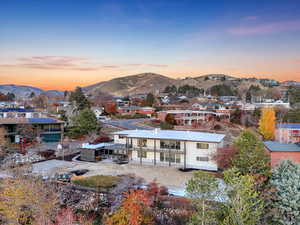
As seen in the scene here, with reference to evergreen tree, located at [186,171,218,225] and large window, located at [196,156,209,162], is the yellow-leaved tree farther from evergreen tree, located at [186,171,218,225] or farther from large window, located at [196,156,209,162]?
evergreen tree, located at [186,171,218,225]

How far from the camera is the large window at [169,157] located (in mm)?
27609

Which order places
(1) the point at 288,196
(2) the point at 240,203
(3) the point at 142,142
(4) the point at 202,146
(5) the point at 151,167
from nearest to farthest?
(2) the point at 240,203 → (1) the point at 288,196 → (4) the point at 202,146 → (5) the point at 151,167 → (3) the point at 142,142

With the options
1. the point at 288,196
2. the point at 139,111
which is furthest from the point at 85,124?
the point at 288,196

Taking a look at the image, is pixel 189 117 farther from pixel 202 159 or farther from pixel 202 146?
pixel 202 159

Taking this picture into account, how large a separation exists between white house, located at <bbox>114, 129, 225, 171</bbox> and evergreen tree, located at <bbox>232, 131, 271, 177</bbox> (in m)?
7.44

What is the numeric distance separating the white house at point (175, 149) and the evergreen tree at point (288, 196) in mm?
12832

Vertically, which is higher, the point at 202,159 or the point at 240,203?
the point at 240,203

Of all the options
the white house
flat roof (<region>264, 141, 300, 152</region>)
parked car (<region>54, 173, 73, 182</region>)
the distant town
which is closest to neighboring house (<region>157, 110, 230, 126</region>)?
the distant town

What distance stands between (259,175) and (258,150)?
207 cm

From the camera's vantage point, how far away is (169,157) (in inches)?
1083

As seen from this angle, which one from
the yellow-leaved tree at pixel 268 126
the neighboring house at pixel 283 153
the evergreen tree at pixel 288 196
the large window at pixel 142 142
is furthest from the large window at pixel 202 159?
the yellow-leaved tree at pixel 268 126

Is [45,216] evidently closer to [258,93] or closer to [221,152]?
[221,152]

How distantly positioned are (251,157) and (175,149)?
11.4 meters

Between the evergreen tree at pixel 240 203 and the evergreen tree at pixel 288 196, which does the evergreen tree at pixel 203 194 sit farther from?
the evergreen tree at pixel 288 196
